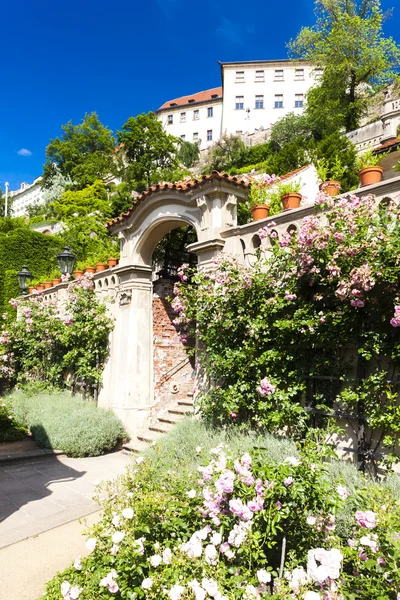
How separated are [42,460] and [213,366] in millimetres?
3881

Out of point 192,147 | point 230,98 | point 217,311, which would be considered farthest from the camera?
point 230,98

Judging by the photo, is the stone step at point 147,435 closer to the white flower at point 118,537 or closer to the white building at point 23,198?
the white flower at point 118,537

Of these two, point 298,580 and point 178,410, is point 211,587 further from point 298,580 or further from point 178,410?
point 178,410

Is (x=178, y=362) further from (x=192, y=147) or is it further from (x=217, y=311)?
(x=192, y=147)

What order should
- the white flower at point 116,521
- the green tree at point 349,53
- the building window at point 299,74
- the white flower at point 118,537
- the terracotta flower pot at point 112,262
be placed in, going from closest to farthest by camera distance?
the white flower at point 118,537, the white flower at point 116,521, the terracotta flower pot at point 112,262, the green tree at point 349,53, the building window at point 299,74

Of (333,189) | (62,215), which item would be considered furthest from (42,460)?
(62,215)

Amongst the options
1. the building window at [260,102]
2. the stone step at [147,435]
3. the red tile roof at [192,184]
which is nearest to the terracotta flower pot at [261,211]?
the red tile roof at [192,184]

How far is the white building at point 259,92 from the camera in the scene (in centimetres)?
5272

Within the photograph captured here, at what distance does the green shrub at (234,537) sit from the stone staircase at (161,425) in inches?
162

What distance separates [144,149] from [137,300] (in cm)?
2775

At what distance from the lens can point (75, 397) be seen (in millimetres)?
8953

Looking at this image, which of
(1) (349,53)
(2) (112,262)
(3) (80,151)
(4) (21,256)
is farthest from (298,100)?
(2) (112,262)

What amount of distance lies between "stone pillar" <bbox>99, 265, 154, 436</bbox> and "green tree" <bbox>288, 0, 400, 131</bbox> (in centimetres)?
2798

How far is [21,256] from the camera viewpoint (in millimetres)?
18734
